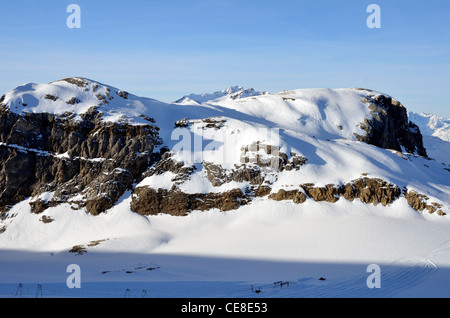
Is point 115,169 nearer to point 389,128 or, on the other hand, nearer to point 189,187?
point 189,187

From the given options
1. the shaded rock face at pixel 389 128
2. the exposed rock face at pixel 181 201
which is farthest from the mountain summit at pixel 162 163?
the shaded rock face at pixel 389 128

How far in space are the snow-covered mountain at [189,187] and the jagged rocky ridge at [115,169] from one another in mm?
176

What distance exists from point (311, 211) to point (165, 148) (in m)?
27.0

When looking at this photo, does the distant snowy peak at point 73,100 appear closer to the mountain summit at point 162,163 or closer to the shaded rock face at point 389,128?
the mountain summit at point 162,163

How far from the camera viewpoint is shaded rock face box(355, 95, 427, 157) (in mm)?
92375

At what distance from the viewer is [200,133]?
7281 centimetres

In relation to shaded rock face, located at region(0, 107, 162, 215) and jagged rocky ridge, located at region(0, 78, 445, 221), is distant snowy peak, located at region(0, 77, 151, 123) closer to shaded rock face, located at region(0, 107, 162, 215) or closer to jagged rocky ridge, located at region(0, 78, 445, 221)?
jagged rocky ridge, located at region(0, 78, 445, 221)

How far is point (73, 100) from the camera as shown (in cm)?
7631

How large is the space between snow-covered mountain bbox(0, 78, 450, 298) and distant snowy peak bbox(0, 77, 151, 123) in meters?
0.28

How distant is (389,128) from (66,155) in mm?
70080

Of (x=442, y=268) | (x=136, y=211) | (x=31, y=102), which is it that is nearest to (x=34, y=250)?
(x=136, y=211)

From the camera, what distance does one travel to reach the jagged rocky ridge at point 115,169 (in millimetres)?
61125

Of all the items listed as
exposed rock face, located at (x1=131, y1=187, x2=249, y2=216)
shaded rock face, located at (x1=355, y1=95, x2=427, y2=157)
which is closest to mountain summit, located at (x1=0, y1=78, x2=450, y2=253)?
exposed rock face, located at (x1=131, y1=187, x2=249, y2=216)
